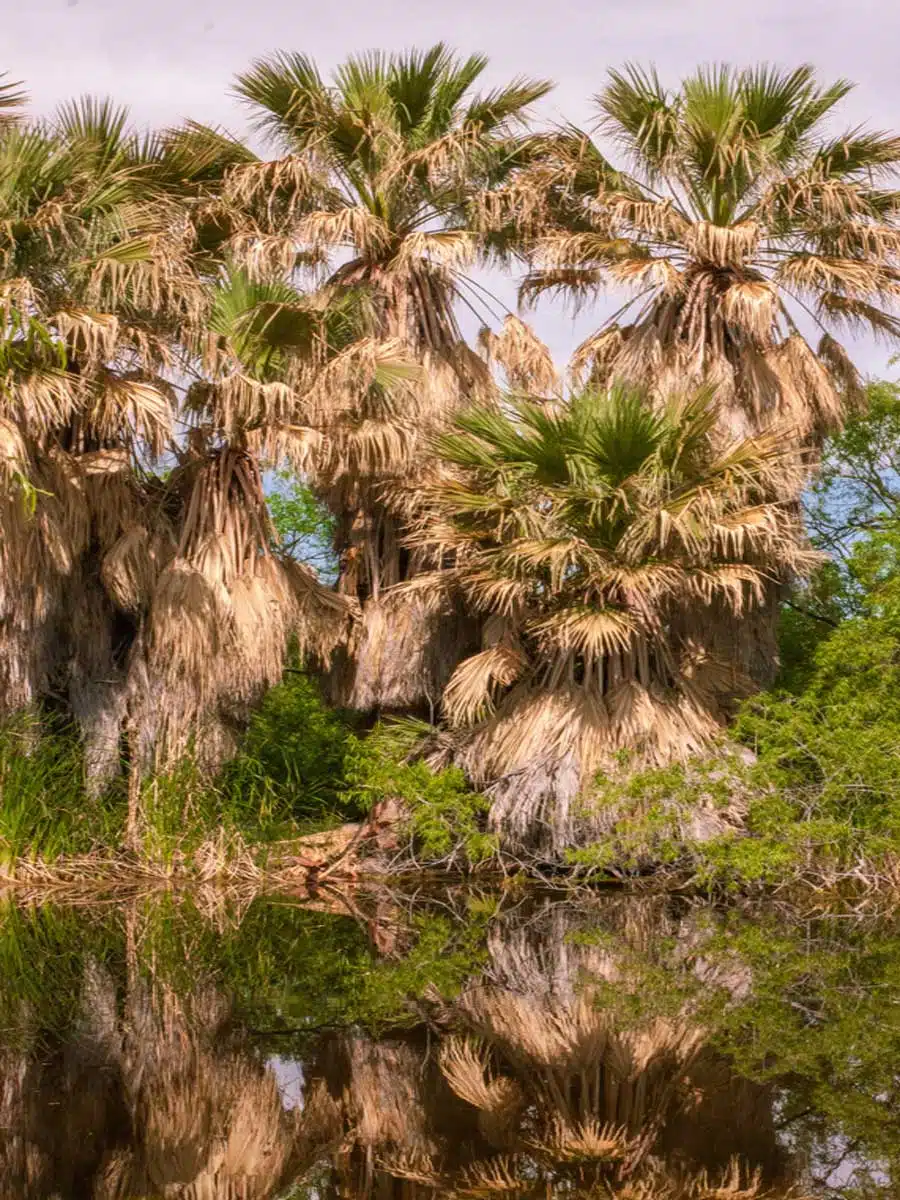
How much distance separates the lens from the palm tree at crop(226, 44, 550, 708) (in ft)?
50.7

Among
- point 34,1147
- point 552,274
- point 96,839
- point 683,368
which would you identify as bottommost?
point 34,1147

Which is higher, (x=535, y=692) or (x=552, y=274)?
(x=552, y=274)

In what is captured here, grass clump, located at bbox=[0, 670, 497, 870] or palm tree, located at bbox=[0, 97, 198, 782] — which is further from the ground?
palm tree, located at bbox=[0, 97, 198, 782]

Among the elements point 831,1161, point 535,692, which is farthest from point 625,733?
point 831,1161

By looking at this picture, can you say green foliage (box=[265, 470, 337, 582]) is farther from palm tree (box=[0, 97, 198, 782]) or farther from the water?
the water

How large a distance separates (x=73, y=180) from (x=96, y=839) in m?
5.70

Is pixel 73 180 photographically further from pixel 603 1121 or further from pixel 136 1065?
pixel 603 1121

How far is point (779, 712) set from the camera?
1338 cm

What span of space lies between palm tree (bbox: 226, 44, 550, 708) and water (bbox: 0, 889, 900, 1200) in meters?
4.94

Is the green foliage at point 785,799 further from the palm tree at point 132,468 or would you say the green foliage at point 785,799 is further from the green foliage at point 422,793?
the palm tree at point 132,468

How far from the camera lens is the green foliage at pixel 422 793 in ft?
45.4

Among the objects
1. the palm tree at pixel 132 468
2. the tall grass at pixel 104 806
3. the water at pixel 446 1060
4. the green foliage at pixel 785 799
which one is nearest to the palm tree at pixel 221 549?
the palm tree at pixel 132 468

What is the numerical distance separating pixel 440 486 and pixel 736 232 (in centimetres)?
403

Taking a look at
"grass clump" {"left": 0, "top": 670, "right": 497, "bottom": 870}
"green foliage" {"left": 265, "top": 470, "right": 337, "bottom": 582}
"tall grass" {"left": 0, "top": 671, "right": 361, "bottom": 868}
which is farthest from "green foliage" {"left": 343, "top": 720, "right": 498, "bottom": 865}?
"green foliage" {"left": 265, "top": 470, "right": 337, "bottom": 582}
